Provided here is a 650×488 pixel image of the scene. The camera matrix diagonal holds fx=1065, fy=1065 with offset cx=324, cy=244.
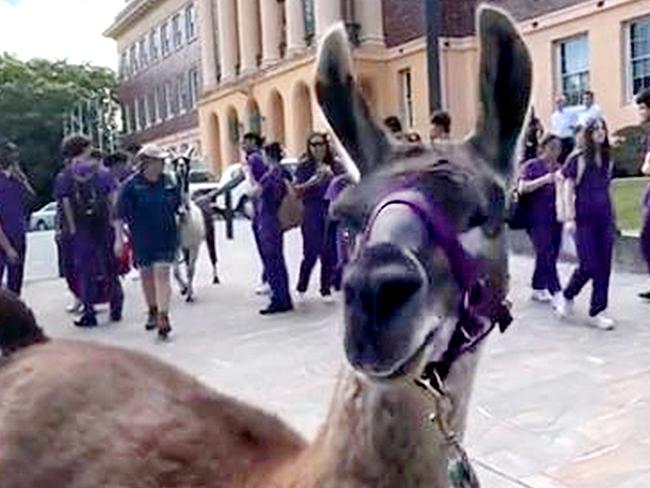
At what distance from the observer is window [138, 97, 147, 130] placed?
6800cm

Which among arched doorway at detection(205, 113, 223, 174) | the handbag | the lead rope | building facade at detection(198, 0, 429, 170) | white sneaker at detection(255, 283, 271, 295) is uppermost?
building facade at detection(198, 0, 429, 170)

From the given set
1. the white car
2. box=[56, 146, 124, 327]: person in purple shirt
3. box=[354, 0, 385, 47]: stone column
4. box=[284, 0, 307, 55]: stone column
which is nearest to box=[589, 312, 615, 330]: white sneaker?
box=[56, 146, 124, 327]: person in purple shirt

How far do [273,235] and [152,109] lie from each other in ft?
189

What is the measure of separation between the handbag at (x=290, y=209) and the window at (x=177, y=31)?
48.9 meters

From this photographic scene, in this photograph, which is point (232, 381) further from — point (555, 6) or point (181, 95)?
point (181, 95)

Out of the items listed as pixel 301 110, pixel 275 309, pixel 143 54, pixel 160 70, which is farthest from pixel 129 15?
pixel 275 309

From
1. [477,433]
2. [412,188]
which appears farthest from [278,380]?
[412,188]

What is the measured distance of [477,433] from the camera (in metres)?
5.70

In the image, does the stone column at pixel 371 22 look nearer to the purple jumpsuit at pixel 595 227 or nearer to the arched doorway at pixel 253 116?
the arched doorway at pixel 253 116

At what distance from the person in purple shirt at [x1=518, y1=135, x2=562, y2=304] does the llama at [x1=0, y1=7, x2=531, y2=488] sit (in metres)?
7.19

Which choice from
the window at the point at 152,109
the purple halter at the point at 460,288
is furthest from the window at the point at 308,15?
the purple halter at the point at 460,288

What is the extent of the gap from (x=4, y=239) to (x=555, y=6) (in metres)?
21.0

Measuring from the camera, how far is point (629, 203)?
14.8 m

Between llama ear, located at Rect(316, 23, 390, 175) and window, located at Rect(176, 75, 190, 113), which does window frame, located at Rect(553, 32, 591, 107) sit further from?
window, located at Rect(176, 75, 190, 113)
